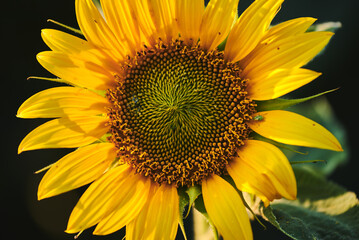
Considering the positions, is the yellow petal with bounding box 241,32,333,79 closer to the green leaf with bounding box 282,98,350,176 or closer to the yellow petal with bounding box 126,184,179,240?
the yellow petal with bounding box 126,184,179,240

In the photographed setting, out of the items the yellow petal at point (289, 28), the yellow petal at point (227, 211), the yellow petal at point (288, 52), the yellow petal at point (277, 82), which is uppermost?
the yellow petal at point (289, 28)

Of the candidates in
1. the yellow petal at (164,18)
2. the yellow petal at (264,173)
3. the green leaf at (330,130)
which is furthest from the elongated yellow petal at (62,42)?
the green leaf at (330,130)

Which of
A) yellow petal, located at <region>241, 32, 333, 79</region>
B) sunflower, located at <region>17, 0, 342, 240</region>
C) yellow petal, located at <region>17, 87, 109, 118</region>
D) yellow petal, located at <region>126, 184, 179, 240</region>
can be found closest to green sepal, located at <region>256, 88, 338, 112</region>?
sunflower, located at <region>17, 0, 342, 240</region>

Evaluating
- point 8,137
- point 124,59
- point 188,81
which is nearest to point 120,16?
point 124,59

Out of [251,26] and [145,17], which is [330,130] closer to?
[251,26]

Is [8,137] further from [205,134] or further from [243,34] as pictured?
[243,34]

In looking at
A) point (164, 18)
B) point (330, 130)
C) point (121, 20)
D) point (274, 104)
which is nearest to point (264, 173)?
point (274, 104)

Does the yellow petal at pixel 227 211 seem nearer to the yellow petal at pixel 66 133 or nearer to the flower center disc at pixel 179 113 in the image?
the flower center disc at pixel 179 113
